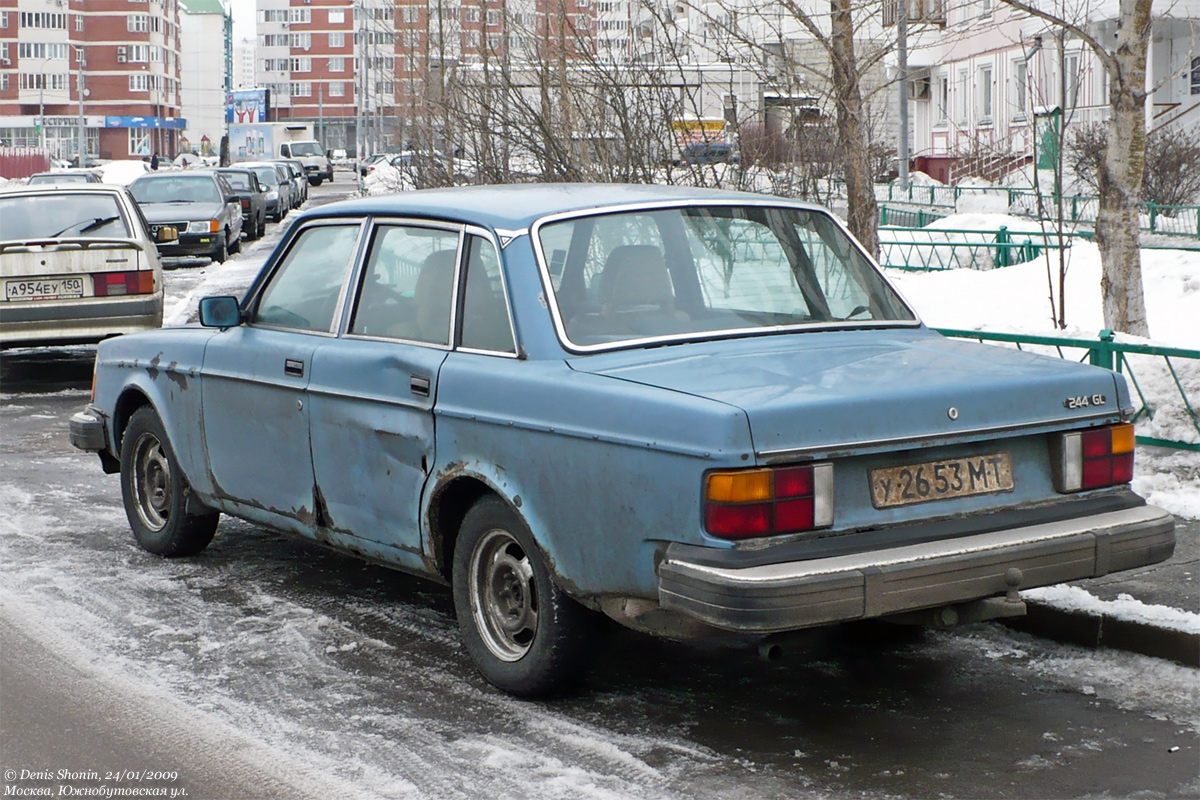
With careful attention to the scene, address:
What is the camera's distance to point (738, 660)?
17.6ft

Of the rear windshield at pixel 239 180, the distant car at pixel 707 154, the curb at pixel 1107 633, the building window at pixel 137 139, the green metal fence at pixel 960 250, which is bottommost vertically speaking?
the curb at pixel 1107 633

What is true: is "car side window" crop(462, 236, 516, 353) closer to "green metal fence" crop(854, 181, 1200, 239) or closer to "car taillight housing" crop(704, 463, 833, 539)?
"car taillight housing" crop(704, 463, 833, 539)

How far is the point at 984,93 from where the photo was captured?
147ft

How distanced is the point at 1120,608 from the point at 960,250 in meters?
18.4

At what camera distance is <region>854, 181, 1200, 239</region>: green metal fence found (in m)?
24.3

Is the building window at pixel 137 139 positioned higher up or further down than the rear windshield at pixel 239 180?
higher up

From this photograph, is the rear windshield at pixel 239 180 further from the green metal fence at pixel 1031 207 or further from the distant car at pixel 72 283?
the distant car at pixel 72 283

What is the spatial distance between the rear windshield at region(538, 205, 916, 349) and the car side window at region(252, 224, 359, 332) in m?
1.10

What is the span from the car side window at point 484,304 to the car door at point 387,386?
0.08 metres

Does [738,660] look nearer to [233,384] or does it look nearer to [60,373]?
[233,384]

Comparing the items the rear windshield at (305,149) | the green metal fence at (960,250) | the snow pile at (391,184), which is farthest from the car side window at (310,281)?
the rear windshield at (305,149)

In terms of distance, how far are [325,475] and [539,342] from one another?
1244 mm

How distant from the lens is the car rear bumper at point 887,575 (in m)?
3.99

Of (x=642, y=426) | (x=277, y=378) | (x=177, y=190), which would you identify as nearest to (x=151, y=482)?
(x=277, y=378)
